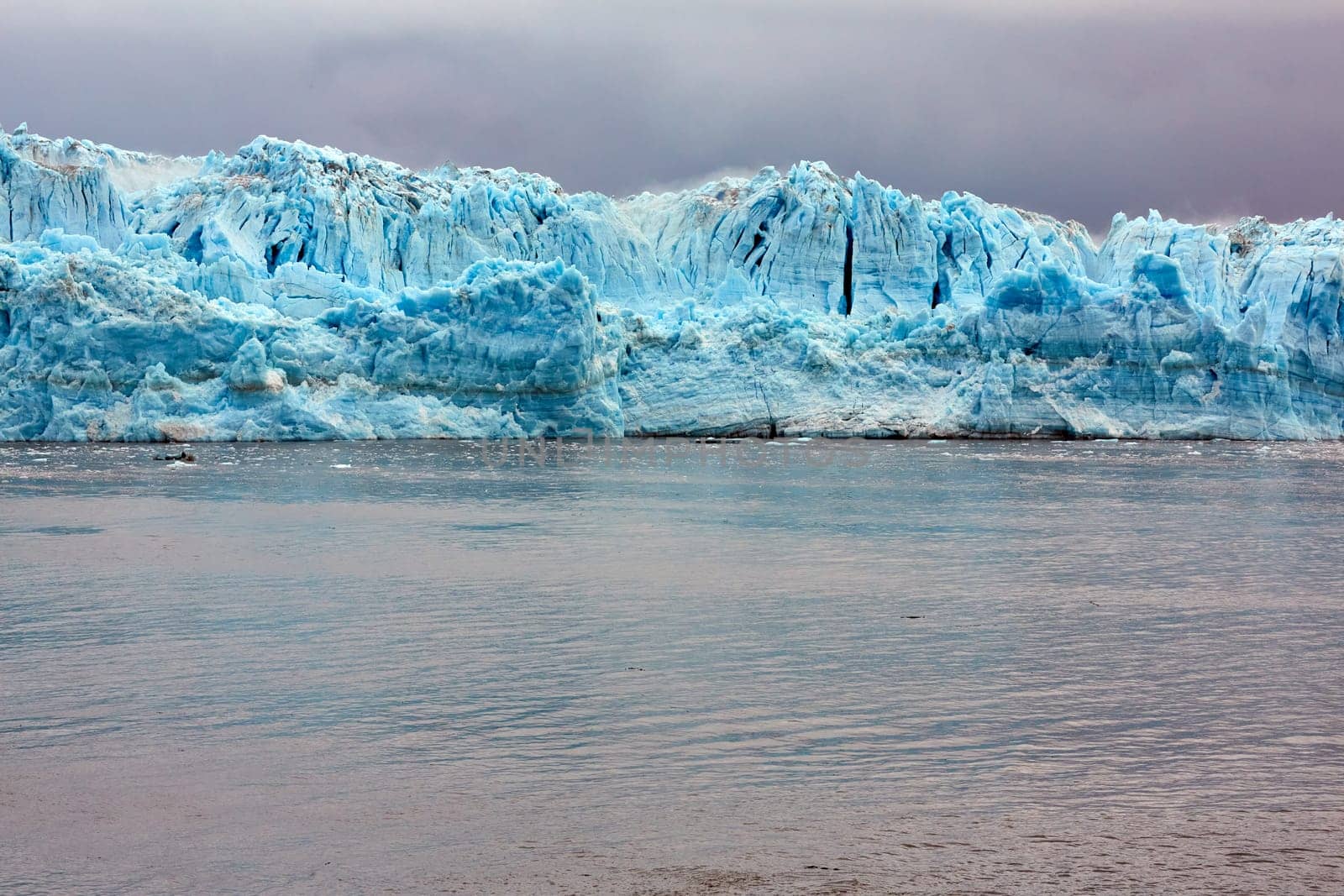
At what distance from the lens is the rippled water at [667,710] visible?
334cm

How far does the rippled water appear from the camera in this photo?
3336 mm

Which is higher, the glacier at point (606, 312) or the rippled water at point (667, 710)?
the glacier at point (606, 312)

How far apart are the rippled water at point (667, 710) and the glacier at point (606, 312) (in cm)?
1349

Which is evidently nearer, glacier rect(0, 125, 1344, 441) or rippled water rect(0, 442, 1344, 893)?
rippled water rect(0, 442, 1344, 893)

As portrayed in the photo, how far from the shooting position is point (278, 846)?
3359 millimetres

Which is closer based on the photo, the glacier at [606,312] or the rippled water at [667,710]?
the rippled water at [667,710]

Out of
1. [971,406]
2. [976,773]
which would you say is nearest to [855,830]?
[976,773]

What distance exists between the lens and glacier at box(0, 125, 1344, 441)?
23.3 meters

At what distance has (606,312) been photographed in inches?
1062

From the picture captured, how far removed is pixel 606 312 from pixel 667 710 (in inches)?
890

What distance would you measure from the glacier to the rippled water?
13486 mm

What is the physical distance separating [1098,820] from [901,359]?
23758 mm

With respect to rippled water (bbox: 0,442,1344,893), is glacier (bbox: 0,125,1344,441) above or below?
above

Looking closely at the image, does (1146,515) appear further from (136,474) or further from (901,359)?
(901,359)
